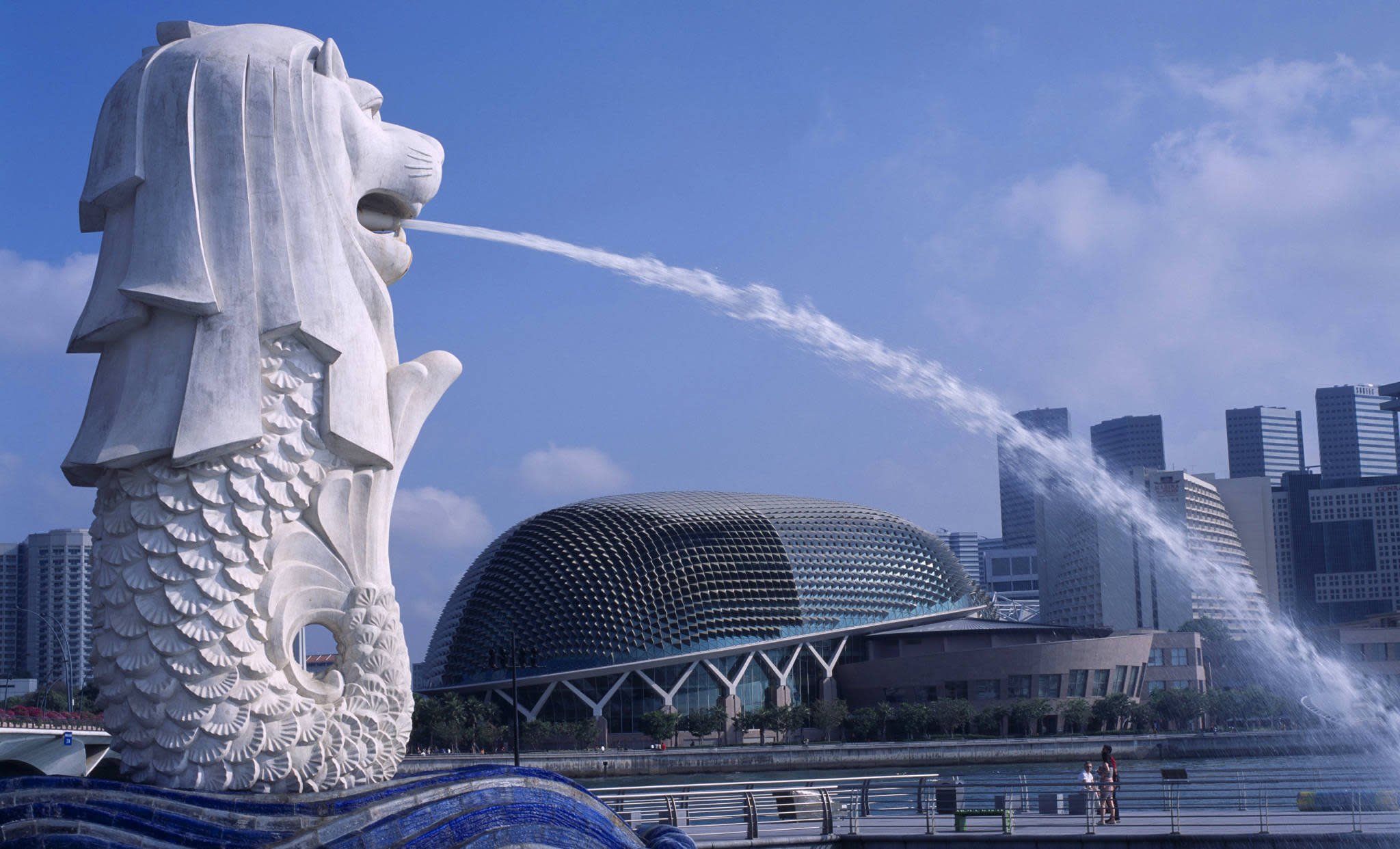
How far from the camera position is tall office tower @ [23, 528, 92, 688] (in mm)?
78812

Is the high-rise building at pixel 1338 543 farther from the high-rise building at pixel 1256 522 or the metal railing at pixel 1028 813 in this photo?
the metal railing at pixel 1028 813

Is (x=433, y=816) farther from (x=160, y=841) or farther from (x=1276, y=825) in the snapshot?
(x=1276, y=825)

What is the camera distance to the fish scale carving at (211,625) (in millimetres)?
7230

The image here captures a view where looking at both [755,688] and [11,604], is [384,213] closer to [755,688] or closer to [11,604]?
[755,688]

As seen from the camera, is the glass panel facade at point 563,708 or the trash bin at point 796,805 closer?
the trash bin at point 796,805

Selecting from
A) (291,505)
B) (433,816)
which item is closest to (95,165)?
(291,505)

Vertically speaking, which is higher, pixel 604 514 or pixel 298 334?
pixel 604 514

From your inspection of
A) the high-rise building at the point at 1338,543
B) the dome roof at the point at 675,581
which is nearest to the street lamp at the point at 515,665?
the dome roof at the point at 675,581

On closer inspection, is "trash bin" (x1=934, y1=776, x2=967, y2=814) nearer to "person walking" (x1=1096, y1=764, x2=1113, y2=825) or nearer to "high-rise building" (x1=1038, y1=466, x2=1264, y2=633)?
"person walking" (x1=1096, y1=764, x2=1113, y2=825)

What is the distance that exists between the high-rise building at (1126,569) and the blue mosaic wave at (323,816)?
55.6 m

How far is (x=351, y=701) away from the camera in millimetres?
7828

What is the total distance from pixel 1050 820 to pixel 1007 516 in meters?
150

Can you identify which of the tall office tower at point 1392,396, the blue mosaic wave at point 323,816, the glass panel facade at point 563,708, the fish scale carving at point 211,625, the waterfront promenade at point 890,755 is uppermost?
the tall office tower at point 1392,396

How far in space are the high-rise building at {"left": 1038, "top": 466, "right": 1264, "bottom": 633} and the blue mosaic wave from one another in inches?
2187
